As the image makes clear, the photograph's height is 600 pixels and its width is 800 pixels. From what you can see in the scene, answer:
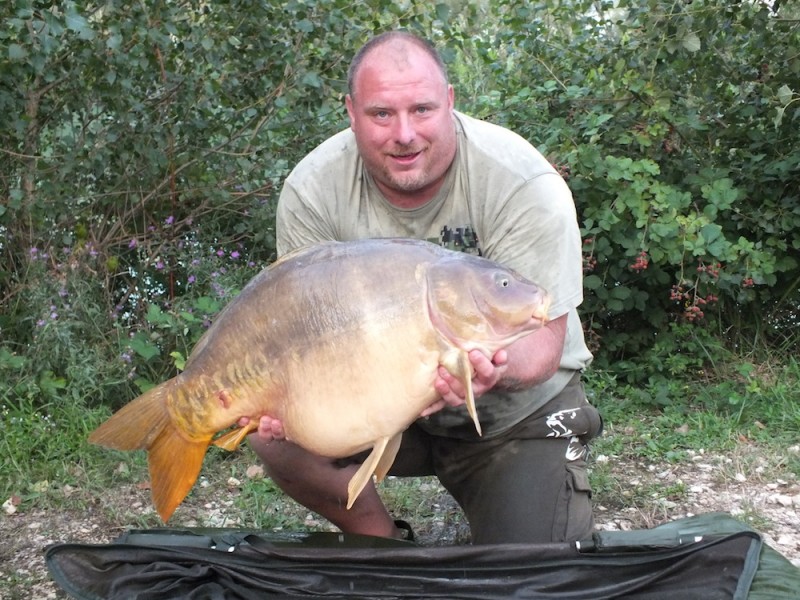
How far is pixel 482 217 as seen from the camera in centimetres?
214

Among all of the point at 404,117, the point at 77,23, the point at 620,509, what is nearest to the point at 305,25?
the point at 77,23

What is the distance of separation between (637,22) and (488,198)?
1.60 m

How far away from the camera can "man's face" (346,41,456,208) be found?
6.81ft

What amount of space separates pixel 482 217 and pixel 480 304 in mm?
491

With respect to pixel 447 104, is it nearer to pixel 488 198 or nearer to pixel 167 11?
pixel 488 198

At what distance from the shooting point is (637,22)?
3.44 meters

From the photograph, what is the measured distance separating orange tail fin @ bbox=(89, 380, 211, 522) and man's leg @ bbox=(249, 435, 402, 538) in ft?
1.04

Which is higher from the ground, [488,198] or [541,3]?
[541,3]

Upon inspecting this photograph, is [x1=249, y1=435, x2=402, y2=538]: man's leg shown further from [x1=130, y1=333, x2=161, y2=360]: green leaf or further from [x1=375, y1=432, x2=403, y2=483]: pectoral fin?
[x1=130, y1=333, x2=161, y2=360]: green leaf

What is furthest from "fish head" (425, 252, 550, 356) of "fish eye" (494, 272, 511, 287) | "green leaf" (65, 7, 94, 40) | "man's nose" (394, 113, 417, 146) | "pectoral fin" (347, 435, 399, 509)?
"green leaf" (65, 7, 94, 40)

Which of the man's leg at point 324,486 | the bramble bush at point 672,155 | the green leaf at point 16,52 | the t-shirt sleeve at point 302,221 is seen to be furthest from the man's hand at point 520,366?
the green leaf at point 16,52

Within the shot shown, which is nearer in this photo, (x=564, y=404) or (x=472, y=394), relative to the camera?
(x=472, y=394)

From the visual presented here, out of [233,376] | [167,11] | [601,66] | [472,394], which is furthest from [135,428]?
[601,66]

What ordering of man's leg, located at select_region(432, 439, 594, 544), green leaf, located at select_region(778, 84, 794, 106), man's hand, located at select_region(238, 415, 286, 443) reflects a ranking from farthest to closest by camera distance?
green leaf, located at select_region(778, 84, 794, 106)
man's leg, located at select_region(432, 439, 594, 544)
man's hand, located at select_region(238, 415, 286, 443)
